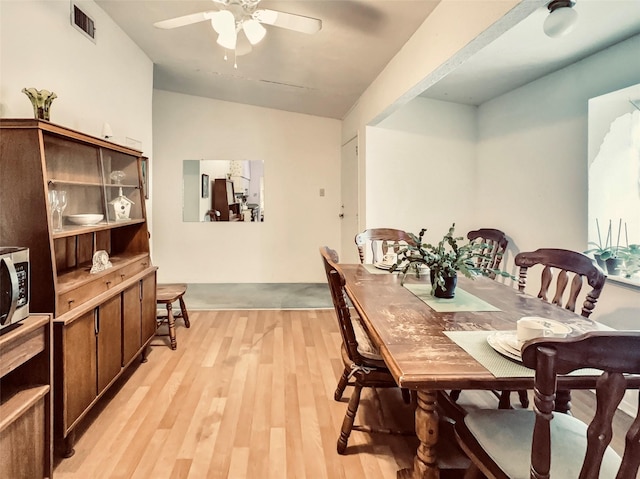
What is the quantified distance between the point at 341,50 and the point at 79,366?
2864mm

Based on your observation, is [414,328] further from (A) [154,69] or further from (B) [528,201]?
(A) [154,69]

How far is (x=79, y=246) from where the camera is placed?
264cm

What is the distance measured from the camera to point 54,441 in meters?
1.85

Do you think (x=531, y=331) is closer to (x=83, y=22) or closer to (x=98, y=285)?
(x=98, y=285)

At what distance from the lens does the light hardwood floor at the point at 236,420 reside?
1816 mm

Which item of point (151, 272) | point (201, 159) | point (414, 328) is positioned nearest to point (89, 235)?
point (151, 272)

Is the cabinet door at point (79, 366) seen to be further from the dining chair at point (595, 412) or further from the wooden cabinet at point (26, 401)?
the dining chair at point (595, 412)

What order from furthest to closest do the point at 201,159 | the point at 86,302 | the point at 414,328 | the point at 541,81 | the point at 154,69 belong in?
the point at 201,159 < the point at 154,69 < the point at 541,81 < the point at 86,302 < the point at 414,328

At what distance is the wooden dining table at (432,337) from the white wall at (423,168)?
79.7 inches

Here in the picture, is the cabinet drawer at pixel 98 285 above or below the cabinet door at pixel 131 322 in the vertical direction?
above

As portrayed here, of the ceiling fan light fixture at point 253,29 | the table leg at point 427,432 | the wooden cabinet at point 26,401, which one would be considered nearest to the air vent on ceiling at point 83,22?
the ceiling fan light fixture at point 253,29

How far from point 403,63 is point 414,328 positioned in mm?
2220

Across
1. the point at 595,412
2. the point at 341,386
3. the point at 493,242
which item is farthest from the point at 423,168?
the point at 595,412

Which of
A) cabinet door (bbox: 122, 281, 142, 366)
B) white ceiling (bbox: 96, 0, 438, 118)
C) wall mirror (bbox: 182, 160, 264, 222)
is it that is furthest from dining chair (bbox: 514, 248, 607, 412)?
wall mirror (bbox: 182, 160, 264, 222)
